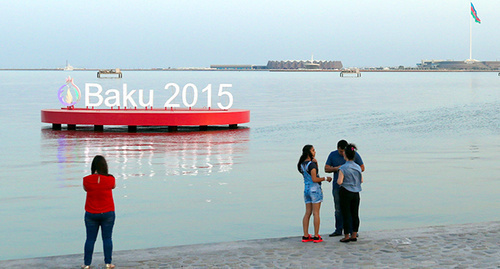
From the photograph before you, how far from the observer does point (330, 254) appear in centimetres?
973

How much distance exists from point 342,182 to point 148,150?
17281 mm

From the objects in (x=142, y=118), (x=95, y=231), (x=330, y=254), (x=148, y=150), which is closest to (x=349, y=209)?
(x=330, y=254)

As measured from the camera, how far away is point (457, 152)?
88.1ft

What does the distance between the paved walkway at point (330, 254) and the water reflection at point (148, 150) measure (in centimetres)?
1037

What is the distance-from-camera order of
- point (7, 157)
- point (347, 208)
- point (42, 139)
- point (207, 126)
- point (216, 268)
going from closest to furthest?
point (216, 268)
point (347, 208)
point (7, 157)
point (42, 139)
point (207, 126)

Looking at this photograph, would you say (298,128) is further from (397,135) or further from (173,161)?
(173,161)

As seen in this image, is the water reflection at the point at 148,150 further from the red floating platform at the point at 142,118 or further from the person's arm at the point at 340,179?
the person's arm at the point at 340,179

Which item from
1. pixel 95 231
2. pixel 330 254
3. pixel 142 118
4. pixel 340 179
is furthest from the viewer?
pixel 142 118

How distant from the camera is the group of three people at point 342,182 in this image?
1043 cm

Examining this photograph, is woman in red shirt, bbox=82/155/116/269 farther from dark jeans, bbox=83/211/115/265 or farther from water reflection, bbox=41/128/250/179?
water reflection, bbox=41/128/250/179

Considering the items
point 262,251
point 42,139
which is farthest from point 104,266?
point 42,139

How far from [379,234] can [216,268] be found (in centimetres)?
316

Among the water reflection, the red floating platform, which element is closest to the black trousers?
the water reflection

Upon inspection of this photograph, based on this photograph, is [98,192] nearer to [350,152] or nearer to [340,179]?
[340,179]
